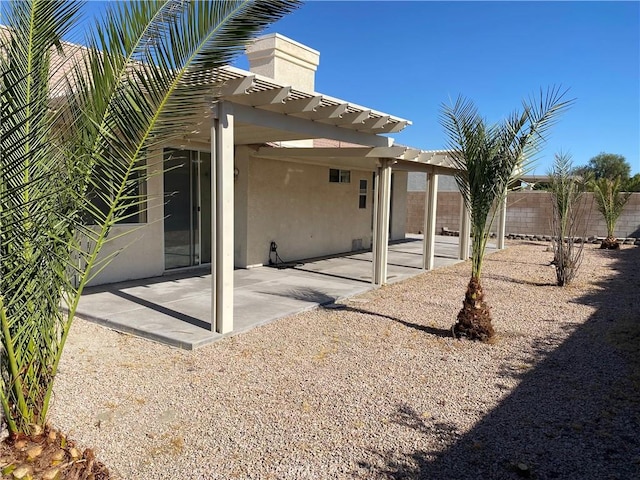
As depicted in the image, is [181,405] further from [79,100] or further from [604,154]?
[604,154]

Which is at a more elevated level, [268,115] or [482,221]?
[268,115]

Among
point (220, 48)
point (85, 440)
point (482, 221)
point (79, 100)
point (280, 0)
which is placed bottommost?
point (85, 440)

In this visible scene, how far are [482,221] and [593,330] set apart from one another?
226 cm

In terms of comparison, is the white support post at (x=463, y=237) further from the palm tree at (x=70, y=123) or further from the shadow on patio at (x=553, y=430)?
the palm tree at (x=70, y=123)

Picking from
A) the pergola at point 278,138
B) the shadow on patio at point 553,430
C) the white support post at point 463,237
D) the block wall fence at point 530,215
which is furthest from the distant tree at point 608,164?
the shadow on patio at point 553,430

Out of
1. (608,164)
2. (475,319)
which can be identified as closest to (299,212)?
(475,319)

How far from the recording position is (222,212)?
18.4ft

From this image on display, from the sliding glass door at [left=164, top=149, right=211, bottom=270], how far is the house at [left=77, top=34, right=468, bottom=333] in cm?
2

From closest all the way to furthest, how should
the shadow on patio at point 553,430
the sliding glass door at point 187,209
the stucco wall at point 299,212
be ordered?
the shadow on patio at point 553,430, the sliding glass door at point 187,209, the stucco wall at point 299,212

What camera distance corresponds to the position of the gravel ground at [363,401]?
3195 mm

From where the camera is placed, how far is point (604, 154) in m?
52.3

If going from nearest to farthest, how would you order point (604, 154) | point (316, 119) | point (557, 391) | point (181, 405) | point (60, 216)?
point (60, 216) → point (181, 405) → point (557, 391) → point (316, 119) → point (604, 154)

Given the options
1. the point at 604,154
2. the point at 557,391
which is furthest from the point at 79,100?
the point at 604,154

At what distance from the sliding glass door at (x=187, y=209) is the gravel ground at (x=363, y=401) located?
11.9ft
